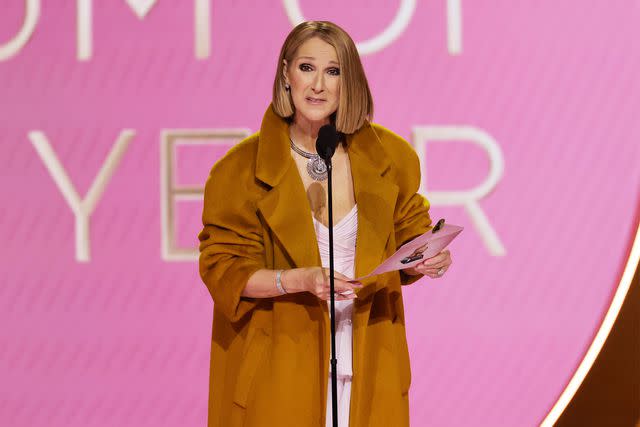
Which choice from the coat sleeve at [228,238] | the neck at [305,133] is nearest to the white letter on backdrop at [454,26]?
the neck at [305,133]

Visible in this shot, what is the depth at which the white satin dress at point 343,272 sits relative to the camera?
2.01m

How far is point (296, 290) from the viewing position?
1898mm

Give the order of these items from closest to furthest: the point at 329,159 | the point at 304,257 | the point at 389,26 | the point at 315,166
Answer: the point at 329,159, the point at 304,257, the point at 315,166, the point at 389,26

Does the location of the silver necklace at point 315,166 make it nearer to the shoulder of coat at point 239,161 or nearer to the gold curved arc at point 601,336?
the shoulder of coat at point 239,161

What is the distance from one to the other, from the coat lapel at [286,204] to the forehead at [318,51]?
20cm

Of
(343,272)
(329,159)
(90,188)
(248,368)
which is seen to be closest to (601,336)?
(343,272)

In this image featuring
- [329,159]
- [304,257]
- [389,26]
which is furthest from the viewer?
[389,26]

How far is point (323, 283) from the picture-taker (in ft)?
6.01

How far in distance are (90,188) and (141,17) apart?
1.97ft

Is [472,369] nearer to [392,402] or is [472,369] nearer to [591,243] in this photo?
[591,243]

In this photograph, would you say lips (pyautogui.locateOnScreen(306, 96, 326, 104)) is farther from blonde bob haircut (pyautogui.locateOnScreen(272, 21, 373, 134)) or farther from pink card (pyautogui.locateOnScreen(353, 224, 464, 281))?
pink card (pyautogui.locateOnScreen(353, 224, 464, 281))

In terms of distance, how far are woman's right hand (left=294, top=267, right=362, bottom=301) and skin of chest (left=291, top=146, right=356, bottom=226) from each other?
0.20 meters

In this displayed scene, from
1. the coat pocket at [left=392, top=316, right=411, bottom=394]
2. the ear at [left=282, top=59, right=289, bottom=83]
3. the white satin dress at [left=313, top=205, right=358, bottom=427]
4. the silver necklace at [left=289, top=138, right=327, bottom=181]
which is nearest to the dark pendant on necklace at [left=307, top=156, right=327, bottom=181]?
the silver necklace at [left=289, top=138, right=327, bottom=181]

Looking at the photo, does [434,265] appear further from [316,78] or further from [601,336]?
[601,336]
